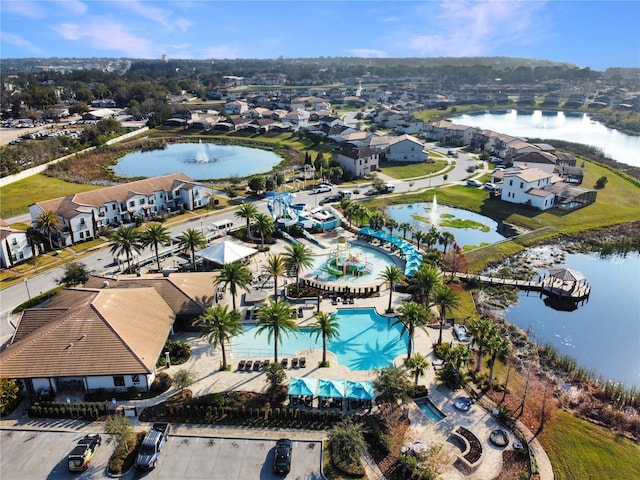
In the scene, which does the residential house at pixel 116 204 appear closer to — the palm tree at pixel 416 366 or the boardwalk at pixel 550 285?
the boardwalk at pixel 550 285

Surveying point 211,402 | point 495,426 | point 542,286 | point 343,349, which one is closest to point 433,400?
point 495,426

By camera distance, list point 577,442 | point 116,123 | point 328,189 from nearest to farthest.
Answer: point 577,442 < point 328,189 < point 116,123

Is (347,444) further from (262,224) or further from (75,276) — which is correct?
(75,276)

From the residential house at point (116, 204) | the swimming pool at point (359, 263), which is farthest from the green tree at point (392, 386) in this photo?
the residential house at point (116, 204)

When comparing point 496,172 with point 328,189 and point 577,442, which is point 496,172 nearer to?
point 328,189

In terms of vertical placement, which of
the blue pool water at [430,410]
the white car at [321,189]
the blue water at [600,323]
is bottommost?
the blue water at [600,323]

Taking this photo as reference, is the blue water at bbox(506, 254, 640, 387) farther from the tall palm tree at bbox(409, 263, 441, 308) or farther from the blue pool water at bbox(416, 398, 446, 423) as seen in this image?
the blue pool water at bbox(416, 398, 446, 423)
